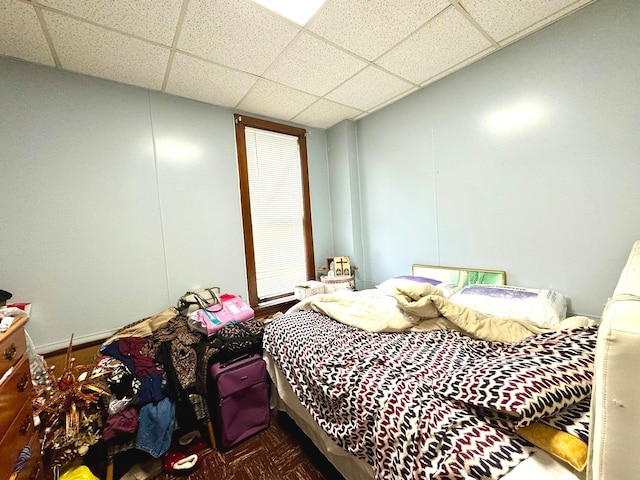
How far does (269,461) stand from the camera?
1.55m

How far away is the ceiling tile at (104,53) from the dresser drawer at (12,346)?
63.2 inches

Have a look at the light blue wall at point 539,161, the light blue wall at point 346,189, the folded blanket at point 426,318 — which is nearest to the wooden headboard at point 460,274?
the light blue wall at point 539,161

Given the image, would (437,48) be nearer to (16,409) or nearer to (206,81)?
(206,81)

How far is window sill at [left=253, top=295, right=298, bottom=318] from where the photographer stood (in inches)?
102

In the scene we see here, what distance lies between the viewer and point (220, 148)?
245 cm

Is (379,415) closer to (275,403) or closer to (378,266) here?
(275,403)

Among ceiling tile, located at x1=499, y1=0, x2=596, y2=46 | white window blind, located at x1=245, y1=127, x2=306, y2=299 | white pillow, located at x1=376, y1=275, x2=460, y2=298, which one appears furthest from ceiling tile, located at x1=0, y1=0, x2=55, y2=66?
ceiling tile, located at x1=499, y1=0, x2=596, y2=46

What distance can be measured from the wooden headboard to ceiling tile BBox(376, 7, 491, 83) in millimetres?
1702

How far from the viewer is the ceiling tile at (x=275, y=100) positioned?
7.16 ft

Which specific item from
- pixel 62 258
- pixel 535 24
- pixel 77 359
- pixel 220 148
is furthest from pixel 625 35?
pixel 77 359

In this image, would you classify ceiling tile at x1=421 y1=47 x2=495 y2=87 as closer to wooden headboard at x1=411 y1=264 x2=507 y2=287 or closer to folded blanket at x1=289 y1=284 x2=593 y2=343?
wooden headboard at x1=411 y1=264 x2=507 y2=287

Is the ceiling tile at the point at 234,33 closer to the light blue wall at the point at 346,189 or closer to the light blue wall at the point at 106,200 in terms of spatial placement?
the light blue wall at the point at 106,200

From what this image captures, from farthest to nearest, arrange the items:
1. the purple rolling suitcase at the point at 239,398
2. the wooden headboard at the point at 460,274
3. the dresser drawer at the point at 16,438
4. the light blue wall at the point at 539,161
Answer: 1. the wooden headboard at the point at 460,274
2. the purple rolling suitcase at the point at 239,398
3. the light blue wall at the point at 539,161
4. the dresser drawer at the point at 16,438

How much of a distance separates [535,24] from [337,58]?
131 cm
